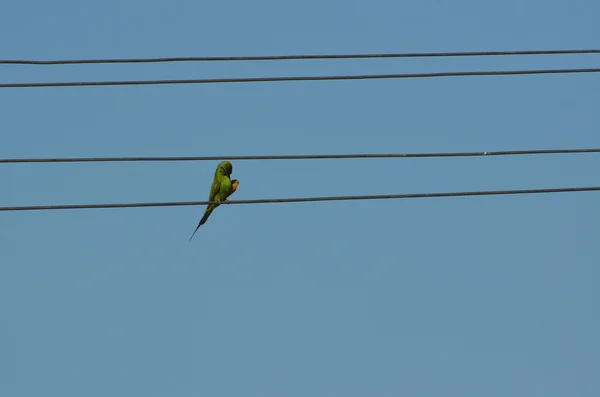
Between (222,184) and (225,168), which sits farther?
(225,168)

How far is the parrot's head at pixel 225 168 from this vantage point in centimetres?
1845

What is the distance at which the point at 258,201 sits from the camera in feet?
39.6

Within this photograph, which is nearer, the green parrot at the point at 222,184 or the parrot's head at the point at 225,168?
the green parrot at the point at 222,184

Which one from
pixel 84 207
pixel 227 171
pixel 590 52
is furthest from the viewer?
pixel 227 171

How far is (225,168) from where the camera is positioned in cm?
1848

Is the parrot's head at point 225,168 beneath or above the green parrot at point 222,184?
above

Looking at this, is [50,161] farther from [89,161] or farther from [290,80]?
[290,80]

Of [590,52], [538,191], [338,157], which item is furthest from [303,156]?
[590,52]

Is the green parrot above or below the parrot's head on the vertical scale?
below

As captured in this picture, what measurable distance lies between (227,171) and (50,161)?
6.90 m

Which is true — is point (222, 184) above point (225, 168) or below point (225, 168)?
below

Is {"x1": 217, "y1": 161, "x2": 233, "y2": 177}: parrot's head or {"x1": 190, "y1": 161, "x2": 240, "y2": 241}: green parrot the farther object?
{"x1": 217, "y1": 161, "x2": 233, "y2": 177}: parrot's head

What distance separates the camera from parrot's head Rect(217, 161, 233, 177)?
18.5 meters

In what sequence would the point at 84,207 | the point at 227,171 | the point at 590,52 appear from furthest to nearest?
1. the point at 227,171
2. the point at 590,52
3. the point at 84,207
